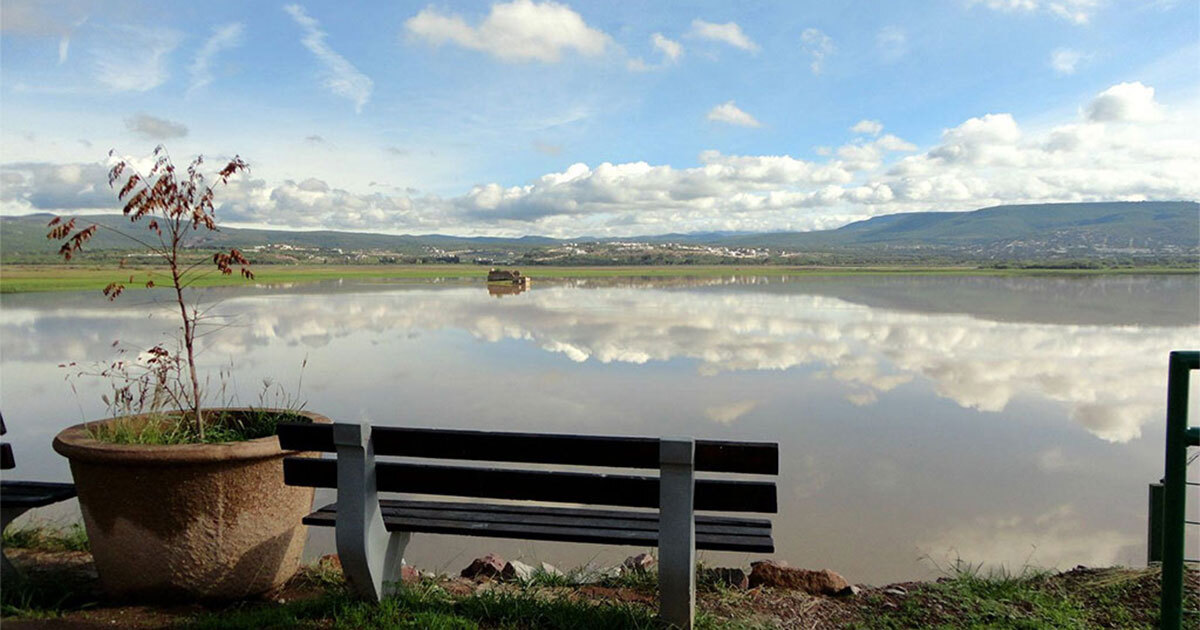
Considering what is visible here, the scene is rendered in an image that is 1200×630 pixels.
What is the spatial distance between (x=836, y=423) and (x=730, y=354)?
6.44 m

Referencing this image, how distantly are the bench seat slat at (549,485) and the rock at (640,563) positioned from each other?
134 centimetres

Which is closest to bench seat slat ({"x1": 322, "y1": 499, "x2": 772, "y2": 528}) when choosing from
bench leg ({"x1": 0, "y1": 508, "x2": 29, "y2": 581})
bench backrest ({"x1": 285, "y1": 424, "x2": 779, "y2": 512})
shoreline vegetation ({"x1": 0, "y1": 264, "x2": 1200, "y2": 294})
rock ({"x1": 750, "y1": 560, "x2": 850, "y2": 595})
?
bench backrest ({"x1": 285, "y1": 424, "x2": 779, "y2": 512})

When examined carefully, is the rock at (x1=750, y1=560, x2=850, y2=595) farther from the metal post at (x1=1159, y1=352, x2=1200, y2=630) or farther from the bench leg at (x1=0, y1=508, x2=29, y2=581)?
the bench leg at (x1=0, y1=508, x2=29, y2=581)

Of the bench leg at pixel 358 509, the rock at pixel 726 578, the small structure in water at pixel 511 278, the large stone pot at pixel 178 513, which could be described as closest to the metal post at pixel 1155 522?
the rock at pixel 726 578

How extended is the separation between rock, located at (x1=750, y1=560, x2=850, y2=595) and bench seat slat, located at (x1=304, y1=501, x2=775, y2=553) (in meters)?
1.13

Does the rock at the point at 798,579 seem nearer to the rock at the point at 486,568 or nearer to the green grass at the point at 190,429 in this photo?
the rock at the point at 486,568

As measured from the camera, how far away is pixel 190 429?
16.0ft

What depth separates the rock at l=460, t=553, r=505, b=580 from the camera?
17.1 ft

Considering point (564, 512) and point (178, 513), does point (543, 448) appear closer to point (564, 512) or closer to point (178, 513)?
point (564, 512)

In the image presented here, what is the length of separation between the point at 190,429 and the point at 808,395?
359 inches

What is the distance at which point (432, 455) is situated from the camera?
375 cm

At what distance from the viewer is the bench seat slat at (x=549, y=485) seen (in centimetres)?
356

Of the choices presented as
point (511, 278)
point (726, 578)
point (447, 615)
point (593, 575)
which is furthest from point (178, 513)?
point (511, 278)

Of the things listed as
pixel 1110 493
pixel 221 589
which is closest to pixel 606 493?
pixel 221 589
